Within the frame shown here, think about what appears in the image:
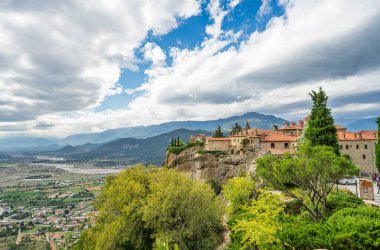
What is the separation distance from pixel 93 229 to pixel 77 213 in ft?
340

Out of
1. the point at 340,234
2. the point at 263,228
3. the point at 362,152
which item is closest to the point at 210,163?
the point at 362,152

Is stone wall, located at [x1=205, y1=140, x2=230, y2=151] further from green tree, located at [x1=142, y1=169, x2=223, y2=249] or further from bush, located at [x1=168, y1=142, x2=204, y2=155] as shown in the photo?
green tree, located at [x1=142, y1=169, x2=223, y2=249]

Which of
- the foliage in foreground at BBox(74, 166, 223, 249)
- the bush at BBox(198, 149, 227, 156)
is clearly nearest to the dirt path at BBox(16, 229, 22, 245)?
the foliage in foreground at BBox(74, 166, 223, 249)

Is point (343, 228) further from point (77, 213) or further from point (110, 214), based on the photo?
point (77, 213)

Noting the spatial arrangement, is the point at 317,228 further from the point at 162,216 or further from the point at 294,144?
the point at 294,144

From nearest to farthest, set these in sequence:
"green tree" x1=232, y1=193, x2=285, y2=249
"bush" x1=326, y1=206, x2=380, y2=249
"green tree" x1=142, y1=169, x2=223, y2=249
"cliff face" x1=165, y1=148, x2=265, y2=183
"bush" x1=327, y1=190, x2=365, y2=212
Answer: "bush" x1=326, y1=206, x2=380, y2=249, "green tree" x1=232, y1=193, x2=285, y2=249, "bush" x1=327, y1=190, x2=365, y2=212, "green tree" x1=142, y1=169, x2=223, y2=249, "cliff face" x1=165, y1=148, x2=265, y2=183

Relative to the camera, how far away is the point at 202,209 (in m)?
25.4

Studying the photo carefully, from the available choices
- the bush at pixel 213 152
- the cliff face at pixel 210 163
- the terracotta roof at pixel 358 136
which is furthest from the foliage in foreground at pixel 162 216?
the terracotta roof at pixel 358 136

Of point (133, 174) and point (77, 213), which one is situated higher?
point (133, 174)

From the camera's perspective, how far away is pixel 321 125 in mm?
37219

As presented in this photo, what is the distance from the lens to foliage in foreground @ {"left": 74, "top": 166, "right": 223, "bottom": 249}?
971 inches

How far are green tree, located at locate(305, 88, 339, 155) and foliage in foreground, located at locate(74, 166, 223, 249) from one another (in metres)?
20.2

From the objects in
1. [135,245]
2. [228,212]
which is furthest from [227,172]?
[135,245]

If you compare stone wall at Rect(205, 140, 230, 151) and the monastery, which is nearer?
the monastery
